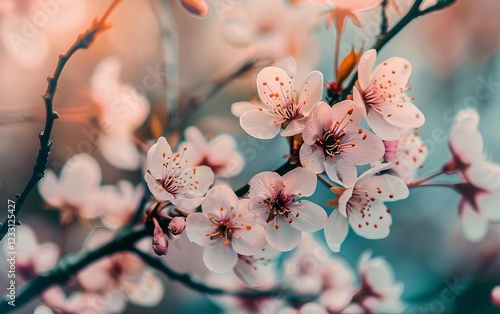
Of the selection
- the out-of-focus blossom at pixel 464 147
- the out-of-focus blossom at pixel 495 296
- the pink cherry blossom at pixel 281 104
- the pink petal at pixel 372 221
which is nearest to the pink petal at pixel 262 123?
the pink cherry blossom at pixel 281 104

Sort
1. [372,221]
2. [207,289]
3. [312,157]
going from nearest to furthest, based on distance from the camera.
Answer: [312,157], [372,221], [207,289]

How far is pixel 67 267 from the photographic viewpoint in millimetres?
934

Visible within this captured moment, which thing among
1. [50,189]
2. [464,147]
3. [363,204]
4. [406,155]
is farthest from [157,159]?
[464,147]

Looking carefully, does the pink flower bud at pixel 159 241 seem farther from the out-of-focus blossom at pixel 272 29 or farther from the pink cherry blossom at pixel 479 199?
the pink cherry blossom at pixel 479 199

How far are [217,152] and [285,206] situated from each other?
21cm

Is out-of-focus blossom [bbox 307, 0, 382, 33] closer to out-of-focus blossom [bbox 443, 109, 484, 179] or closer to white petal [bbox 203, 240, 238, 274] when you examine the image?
out-of-focus blossom [bbox 443, 109, 484, 179]

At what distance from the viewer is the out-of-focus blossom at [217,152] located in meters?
0.91

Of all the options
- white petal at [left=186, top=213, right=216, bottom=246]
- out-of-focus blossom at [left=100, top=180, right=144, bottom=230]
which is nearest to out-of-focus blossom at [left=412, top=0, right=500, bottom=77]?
white petal at [left=186, top=213, right=216, bottom=246]

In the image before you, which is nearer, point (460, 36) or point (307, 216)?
point (307, 216)

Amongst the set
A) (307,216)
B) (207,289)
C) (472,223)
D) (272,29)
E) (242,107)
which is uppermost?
(272,29)

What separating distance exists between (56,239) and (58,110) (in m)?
0.27

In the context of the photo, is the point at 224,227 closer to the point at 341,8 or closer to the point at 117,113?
the point at 117,113

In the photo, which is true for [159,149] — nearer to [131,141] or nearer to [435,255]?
[131,141]

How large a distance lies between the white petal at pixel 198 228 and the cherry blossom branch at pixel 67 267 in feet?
0.51
